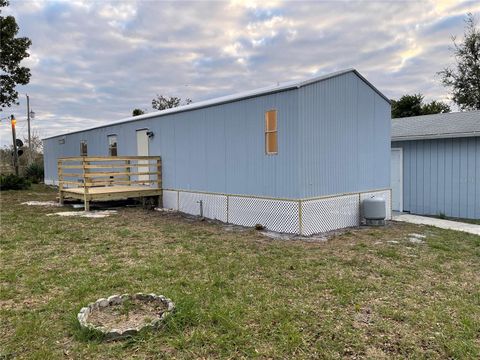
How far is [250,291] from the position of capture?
3.91 m

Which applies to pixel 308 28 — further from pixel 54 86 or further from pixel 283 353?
pixel 54 86

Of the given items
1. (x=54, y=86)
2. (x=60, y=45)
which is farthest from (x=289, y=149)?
(x=54, y=86)

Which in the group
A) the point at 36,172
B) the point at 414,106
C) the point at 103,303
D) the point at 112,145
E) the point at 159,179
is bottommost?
the point at 103,303

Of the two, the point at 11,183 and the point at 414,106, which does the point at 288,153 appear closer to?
the point at 11,183

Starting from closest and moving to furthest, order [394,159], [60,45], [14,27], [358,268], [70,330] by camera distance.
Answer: [70,330], [358,268], [394,159], [60,45], [14,27]

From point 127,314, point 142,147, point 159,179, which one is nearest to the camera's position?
point 127,314

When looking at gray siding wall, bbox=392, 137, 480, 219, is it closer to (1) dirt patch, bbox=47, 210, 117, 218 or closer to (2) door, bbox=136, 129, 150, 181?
(2) door, bbox=136, 129, 150, 181

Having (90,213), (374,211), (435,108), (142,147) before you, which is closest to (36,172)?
(142,147)

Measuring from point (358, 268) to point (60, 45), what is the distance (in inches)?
509

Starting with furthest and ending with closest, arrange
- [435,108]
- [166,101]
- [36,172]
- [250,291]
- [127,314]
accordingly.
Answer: [166,101]
[435,108]
[36,172]
[250,291]
[127,314]

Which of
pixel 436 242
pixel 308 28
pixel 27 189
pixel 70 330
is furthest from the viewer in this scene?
pixel 27 189

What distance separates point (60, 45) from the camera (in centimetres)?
1315

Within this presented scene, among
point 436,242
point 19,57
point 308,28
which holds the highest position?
point 19,57

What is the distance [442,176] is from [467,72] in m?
16.6
